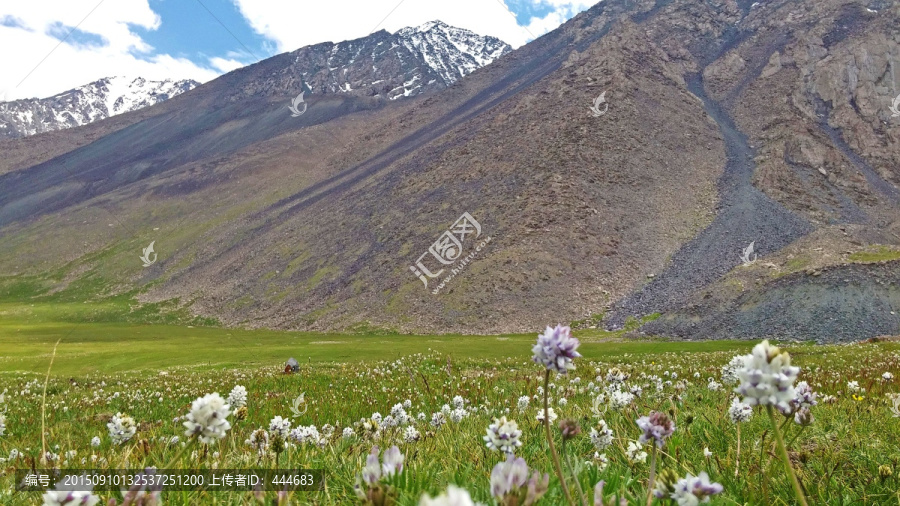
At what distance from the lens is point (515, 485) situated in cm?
154

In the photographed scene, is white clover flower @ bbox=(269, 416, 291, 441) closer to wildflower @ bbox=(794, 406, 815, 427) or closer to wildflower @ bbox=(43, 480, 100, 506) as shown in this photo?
wildflower @ bbox=(43, 480, 100, 506)

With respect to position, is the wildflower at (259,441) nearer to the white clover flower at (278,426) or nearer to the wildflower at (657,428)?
the white clover flower at (278,426)

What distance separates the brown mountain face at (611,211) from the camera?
57375 mm

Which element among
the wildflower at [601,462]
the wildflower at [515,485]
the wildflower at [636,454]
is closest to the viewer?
the wildflower at [515,485]

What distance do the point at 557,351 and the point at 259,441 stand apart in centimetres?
352

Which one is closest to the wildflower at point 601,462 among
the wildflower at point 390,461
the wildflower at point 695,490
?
the wildflower at point 695,490

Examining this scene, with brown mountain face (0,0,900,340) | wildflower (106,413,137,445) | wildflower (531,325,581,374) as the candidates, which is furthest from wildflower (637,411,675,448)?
brown mountain face (0,0,900,340)

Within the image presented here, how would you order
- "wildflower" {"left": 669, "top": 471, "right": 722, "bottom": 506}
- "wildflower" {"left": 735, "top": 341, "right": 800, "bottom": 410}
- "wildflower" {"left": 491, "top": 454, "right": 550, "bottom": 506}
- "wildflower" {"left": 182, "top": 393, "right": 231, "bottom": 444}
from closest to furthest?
1. "wildflower" {"left": 491, "top": 454, "right": 550, "bottom": 506}
2. "wildflower" {"left": 735, "top": 341, "right": 800, "bottom": 410}
3. "wildflower" {"left": 669, "top": 471, "right": 722, "bottom": 506}
4. "wildflower" {"left": 182, "top": 393, "right": 231, "bottom": 444}

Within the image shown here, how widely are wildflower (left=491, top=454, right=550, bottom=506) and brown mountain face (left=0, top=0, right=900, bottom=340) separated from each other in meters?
50.9

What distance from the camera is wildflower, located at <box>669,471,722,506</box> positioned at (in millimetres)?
1849

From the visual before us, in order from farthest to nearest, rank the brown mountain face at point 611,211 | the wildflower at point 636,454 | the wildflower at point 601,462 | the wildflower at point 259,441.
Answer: the brown mountain face at point 611,211, the wildflower at point 259,441, the wildflower at point 636,454, the wildflower at point 601,462

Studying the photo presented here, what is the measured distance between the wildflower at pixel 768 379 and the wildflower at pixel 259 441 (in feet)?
12.2

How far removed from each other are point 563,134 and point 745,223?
3082cm

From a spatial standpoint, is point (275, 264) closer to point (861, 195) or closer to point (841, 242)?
point (841, 242)
